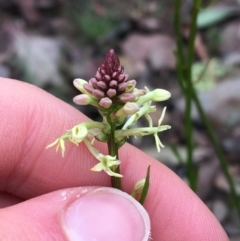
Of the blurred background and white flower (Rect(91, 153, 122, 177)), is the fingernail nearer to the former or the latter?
white flower (Rect(91, 153, 122, 177))

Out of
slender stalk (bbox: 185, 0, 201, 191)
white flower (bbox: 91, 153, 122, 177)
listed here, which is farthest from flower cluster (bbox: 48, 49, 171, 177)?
slender stalk (bbox: 185, 0, 201, 191)

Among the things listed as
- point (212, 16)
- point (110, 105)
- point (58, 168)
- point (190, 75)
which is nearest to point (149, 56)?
point (212, 16)

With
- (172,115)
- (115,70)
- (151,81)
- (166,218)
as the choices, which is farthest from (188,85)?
(151,81)

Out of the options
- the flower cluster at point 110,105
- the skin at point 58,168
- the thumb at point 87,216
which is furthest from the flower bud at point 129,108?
the skin at point 58,168

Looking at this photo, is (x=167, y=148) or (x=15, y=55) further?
(x=15, y=55)

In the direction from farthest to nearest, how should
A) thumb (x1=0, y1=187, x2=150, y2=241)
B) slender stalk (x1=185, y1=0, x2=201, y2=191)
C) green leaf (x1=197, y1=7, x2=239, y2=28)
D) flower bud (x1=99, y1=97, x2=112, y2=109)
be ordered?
green leaf (x1=197, y1=7, x2=239, y2=28) → slender stalk (x1=185, y1=0, x2=201, y2=191) → thumb (x1=0, y1=187, x2=150, y2=241) → flower bud (x1=99, y1=97, x2=112, y2=109)

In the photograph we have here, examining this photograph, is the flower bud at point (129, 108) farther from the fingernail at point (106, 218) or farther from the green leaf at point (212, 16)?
the green leaf at point (212, 16)

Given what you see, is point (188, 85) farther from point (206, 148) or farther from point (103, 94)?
point (206, 148)

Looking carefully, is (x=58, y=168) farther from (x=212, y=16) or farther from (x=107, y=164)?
(x=212, y=16)

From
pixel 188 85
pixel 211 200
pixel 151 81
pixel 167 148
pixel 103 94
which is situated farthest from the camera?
pixel 151 81
